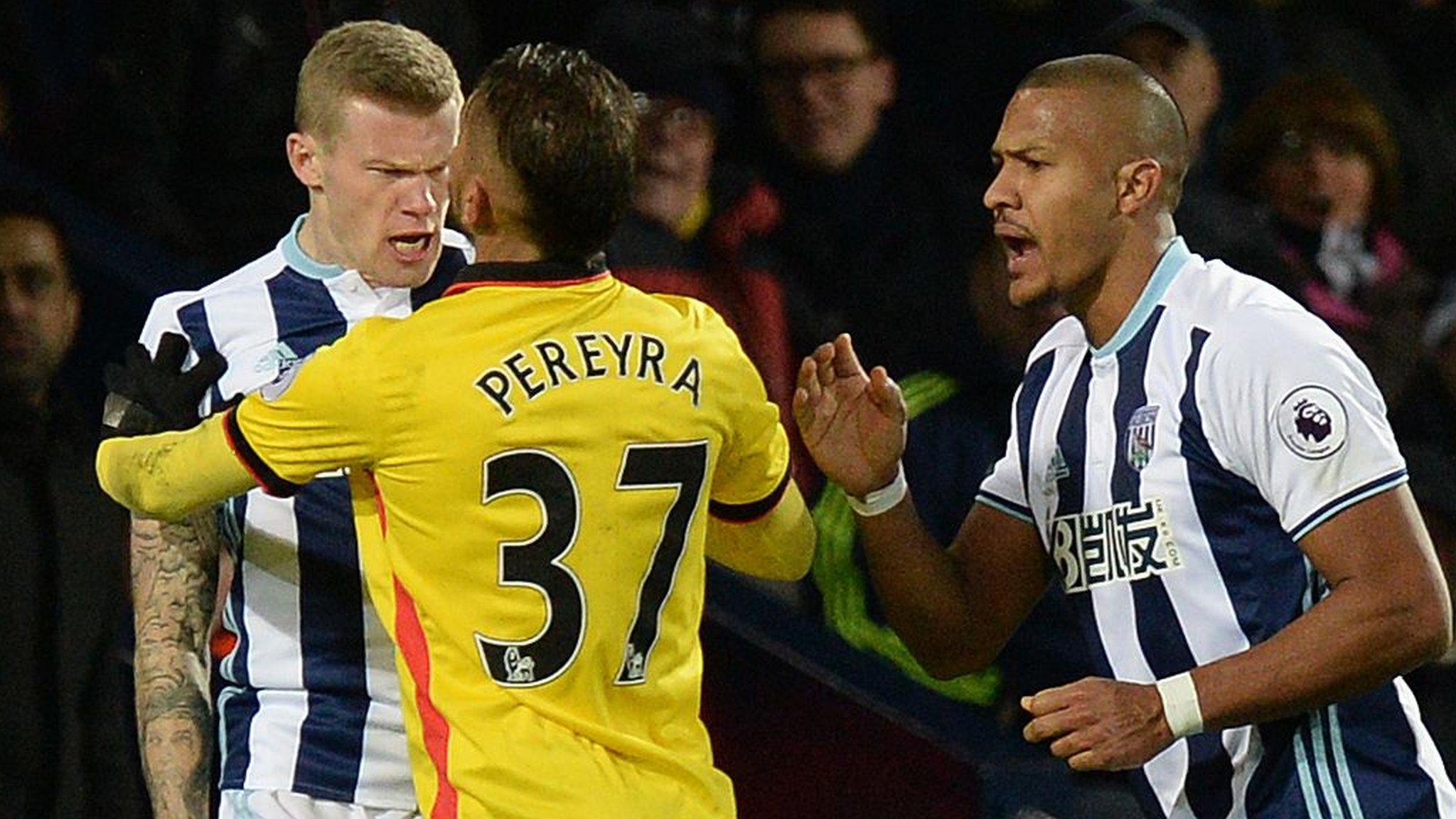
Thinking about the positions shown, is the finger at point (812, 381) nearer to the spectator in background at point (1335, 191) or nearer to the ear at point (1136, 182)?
the ear at point (1136, 182)

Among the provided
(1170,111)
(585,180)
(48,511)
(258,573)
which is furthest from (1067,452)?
(48,511)

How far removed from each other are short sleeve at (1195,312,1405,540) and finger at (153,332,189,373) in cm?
142

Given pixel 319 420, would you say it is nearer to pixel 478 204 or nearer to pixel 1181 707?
pixel 478 204

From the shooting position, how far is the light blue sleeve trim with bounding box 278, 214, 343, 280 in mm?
3871

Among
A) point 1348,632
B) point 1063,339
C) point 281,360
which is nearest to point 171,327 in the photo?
point 281,360

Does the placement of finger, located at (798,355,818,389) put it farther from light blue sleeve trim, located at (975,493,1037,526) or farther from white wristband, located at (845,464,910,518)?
light blue sleeve trim, located at (975,493,1037,526)

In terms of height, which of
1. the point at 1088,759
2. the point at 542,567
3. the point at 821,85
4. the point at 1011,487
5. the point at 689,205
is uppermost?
the point at 821,85

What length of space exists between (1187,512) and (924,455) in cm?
196

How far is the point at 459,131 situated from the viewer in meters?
3.42

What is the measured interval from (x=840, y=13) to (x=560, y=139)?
3520 millimetres

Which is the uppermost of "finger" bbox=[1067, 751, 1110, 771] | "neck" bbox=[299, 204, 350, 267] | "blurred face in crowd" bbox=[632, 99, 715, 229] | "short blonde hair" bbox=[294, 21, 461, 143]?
"blurred face in crowd" bbox=[632, 99, 715, 229]

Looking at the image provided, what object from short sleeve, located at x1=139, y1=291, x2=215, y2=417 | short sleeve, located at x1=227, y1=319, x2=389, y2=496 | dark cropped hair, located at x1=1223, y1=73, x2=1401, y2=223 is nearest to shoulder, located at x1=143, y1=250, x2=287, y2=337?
short sleeve, located at x1=139, y1=291, x2=215, y2=417

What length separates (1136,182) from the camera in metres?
3.86

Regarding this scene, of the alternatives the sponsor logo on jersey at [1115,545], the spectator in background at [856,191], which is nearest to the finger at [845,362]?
the sponsor logo on jersey at [1115,545]
